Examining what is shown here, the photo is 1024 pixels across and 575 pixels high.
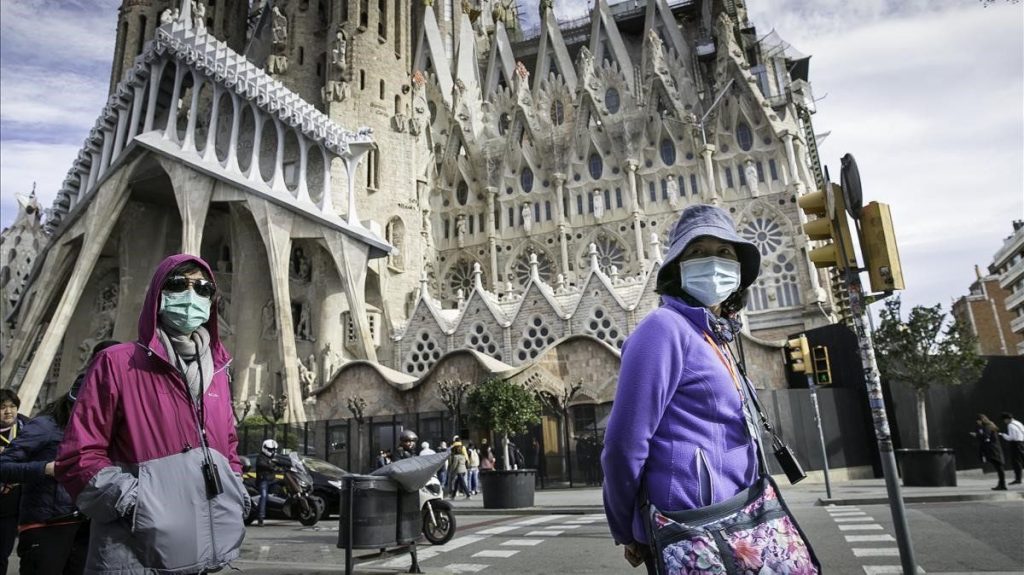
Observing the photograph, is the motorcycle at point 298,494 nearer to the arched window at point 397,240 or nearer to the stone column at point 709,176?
the arched window at point 397,240

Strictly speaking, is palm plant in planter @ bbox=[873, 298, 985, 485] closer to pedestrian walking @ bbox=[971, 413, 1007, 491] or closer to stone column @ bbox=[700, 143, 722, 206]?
pedestrian walking @ bbox=[971, 413, 1007, 491]

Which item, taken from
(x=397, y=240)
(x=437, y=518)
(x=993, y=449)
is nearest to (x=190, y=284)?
(x=437, y=518)

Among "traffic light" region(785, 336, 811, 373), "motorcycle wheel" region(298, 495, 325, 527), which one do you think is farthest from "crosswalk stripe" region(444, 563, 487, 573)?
"traffic light" region(785, 336, 811, 373)

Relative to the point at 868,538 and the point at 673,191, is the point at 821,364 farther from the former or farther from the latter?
the point at 673,191

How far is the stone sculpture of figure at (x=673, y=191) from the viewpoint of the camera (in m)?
31.2

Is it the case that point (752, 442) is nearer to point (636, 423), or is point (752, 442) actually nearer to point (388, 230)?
point (636, 423)

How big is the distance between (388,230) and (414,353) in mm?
7031

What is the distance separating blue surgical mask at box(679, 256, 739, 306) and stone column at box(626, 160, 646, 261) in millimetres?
28201

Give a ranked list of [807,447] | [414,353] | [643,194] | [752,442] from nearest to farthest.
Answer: [752,442] → [807,447] → [414,353] → [643,194]

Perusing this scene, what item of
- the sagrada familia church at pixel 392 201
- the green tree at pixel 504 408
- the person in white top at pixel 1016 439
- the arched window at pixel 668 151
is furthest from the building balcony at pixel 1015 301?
the green tree at pixel 504 408

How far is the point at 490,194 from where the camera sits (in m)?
34.8

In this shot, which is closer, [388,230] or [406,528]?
[406,528]

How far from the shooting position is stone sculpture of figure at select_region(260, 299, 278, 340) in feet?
88.2

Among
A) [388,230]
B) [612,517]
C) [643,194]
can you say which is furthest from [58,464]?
[643,194]
